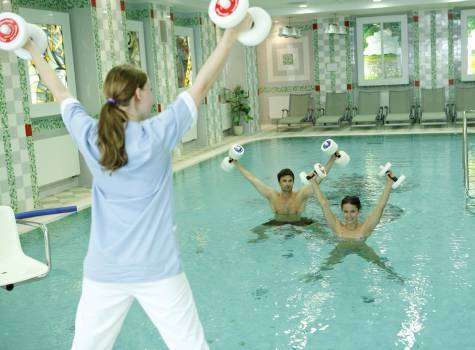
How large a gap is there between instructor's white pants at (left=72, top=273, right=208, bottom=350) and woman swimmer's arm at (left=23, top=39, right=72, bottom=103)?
681mm

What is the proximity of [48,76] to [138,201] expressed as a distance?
2.13 ft

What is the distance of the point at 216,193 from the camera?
888 cm

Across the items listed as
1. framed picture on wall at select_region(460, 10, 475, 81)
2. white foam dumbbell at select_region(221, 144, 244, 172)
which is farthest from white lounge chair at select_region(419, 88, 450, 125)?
white foam dumbbell at select_region(221, 144, 244, 172)

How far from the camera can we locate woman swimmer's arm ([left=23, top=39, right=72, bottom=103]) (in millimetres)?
2285

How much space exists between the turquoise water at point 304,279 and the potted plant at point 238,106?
735cm

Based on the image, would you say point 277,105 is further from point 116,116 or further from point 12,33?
point 116,116

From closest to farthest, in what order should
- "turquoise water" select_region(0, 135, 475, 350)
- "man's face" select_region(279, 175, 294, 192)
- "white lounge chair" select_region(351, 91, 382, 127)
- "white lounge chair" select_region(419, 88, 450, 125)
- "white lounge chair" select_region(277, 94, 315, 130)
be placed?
"turquoise water" select_region(0, 135, 475, 350), "man's face" select_region(279, 175, 294, 192), "white lounge chair" select_region(419, 88, 450, 125), "white lounge chair" select_region(351, 91, 382, 127), "white lounge chair" select_region(277, 94, 315, 130)

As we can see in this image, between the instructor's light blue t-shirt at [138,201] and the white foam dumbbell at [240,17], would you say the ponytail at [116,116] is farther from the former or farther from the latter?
the white foam dumbbell at [240,17]

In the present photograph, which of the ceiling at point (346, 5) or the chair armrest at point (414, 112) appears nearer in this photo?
the ceiling at point (346, 5)

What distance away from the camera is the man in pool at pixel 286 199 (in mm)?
6656

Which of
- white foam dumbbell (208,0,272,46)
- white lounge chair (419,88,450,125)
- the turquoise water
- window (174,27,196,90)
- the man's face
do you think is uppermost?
window (174,27,196,90)

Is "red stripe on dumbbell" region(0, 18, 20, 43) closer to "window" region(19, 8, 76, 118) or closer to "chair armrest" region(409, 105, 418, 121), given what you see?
"window" region(19, 8, 76, 118)

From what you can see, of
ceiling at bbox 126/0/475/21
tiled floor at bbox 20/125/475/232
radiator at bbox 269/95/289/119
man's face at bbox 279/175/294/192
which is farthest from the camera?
radiator at bbox 269/95/289/119

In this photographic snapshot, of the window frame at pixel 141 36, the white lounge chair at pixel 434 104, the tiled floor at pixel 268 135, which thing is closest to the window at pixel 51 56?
the tiled floor at pixel 268 135
